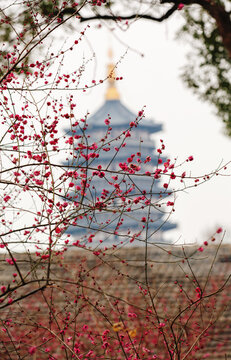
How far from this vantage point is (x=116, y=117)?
94.3 feet

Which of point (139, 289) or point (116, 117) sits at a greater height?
point (116, 117)

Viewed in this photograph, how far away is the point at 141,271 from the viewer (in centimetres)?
845

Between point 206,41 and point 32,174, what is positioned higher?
point 206,41

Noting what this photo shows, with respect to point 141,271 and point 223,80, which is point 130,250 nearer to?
point 141,271

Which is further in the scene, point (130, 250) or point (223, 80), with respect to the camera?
point (130, 250)

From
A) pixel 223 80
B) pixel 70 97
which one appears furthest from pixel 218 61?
pixel 70 97

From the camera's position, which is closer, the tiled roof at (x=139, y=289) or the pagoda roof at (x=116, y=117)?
the tiled roof at (x=139, y=289)

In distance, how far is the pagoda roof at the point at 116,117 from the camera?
27.6m

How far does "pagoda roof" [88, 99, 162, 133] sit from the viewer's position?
27562 millimetres

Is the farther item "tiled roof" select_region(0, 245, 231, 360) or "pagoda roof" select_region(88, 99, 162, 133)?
"pagoda roof" select_region(88, 99, 162, 133)

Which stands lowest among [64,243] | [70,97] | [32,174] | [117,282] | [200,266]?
[64,243]

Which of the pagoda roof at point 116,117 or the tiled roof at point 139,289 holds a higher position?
the pagoda roof at point 116,117

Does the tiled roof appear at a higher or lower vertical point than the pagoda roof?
lower

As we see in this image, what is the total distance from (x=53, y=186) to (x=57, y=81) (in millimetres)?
858
